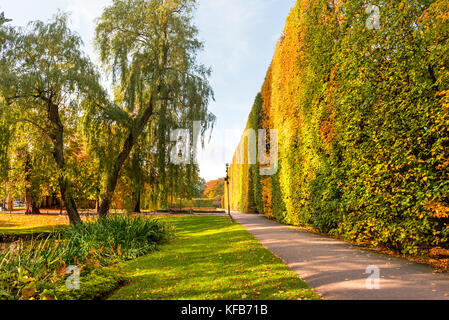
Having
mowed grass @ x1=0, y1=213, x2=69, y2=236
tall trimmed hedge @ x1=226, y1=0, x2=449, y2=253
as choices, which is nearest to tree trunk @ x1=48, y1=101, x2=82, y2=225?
mowed grass @ x1=0, y1=213, x2=69, y2=236

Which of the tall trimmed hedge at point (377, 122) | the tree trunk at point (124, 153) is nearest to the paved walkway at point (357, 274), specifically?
the tall trimmed hedge at point (377, 122)

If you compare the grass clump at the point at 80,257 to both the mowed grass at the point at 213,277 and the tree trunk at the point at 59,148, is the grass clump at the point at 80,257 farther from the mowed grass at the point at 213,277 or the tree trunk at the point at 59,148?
the tree trunk at the point at 59,148

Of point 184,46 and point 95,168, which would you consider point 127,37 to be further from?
point 95,168

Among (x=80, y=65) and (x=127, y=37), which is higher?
(x=127, y=37)

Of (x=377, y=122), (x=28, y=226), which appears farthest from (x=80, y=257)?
(x=28, y=226)

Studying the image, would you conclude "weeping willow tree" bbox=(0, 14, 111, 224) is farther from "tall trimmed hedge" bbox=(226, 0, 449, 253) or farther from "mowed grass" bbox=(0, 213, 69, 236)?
"tall trimmed hedge" bbox=(226, 0, 449, 253)

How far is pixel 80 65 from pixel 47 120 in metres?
2.37

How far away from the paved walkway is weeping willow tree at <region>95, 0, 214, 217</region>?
5428 mm

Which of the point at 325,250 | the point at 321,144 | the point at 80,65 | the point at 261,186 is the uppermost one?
the point at 80,65

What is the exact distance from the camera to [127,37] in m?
9.27

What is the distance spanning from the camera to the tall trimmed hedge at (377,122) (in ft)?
13.5

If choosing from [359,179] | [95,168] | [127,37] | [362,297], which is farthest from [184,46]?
[362,297]

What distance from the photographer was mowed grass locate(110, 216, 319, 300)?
3258 mm

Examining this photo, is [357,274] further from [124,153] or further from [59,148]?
[59,148]
